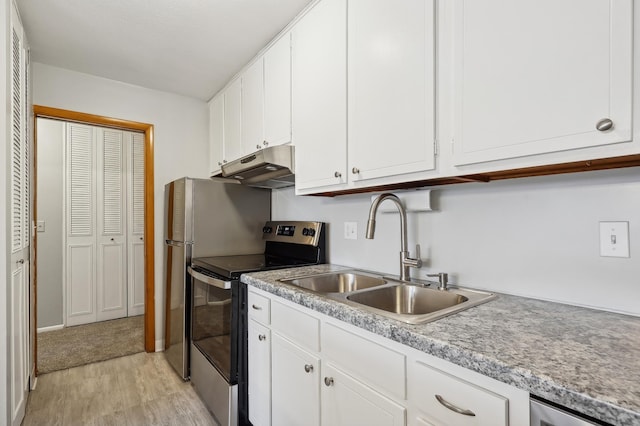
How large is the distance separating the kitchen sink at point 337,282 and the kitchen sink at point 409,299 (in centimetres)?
20

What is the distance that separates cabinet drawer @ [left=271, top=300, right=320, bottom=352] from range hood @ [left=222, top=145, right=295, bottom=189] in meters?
0.81

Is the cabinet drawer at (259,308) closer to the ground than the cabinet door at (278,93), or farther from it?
closer to the ground

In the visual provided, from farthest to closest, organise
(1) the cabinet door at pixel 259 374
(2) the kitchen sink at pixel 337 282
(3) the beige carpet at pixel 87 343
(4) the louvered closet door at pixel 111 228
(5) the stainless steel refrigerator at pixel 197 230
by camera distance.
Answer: (4) the louvered closet door at pixel 111 228, (3) the beige carpet at pixel 87 343, (5) the stainless steel refrigerator at pixel 197 230, (2) the kitchen sink at pixel 337 282, (1) the cabinet door at pixel 259 374

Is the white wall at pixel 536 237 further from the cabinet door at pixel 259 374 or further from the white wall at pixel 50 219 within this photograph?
the white wall at pixel 50 219

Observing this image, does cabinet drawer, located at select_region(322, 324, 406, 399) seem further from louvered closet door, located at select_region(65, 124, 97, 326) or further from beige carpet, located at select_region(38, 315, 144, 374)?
louvered closet door, located at select_region(65, 124, 97, 326)

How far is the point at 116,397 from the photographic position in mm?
2188

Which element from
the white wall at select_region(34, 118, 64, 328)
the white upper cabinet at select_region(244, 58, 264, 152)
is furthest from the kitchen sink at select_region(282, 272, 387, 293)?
the white wall at select_region(34, 118, 64, 328)

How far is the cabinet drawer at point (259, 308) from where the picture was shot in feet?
5.18

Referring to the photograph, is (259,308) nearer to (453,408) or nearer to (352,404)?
(352,404)

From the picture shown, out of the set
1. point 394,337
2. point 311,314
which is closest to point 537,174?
point 394,337

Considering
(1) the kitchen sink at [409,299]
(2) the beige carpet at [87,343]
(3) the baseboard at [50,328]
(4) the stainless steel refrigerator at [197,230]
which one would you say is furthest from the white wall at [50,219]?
(1) the kitchen sink at [409,299]

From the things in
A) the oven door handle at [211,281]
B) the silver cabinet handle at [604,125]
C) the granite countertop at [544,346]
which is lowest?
the oven door handle at [211,281]

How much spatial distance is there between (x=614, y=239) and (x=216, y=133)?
2844 mm

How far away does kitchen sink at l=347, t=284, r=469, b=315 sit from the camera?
52.7 inches
